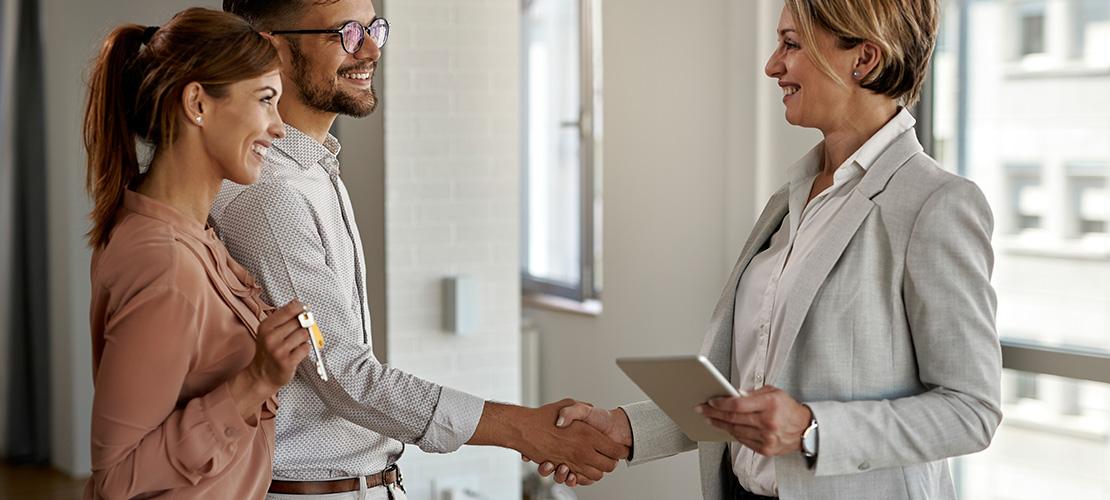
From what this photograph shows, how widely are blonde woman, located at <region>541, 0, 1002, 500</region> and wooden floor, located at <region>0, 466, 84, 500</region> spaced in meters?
4.85

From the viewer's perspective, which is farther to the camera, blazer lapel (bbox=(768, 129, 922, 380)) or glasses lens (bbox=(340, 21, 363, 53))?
glasses lens (bbox=(340, 21, 363, 53))

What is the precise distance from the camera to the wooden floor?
20.1ft

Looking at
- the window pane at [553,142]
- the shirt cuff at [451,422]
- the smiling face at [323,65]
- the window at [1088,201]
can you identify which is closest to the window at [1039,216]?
the window at [1088,201]

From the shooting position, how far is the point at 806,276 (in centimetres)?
200

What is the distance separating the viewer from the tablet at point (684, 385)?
180 cm

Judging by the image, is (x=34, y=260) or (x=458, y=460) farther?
(x=34, y=260)

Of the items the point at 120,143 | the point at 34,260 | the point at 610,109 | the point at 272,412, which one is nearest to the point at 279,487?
the point at 272,412

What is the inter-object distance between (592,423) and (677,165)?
225 centimetres

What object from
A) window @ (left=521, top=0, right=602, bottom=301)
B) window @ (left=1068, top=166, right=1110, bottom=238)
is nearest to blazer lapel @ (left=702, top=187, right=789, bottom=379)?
window @ (left=1068, top=166, right=1110, bottom=238)

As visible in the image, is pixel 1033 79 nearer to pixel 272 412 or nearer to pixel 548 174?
pixel 272 412

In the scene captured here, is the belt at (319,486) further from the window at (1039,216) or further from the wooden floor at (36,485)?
the wooden floor at (36,485)

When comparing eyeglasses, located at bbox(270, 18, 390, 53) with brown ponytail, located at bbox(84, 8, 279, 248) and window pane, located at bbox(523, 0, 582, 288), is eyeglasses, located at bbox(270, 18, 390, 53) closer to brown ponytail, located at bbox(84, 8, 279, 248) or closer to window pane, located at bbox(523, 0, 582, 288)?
brown ponytail, located at bbox(84, 8, 279, 248)

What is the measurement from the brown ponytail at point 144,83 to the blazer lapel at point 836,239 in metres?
0.95

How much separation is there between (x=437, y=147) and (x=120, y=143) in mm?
2481
